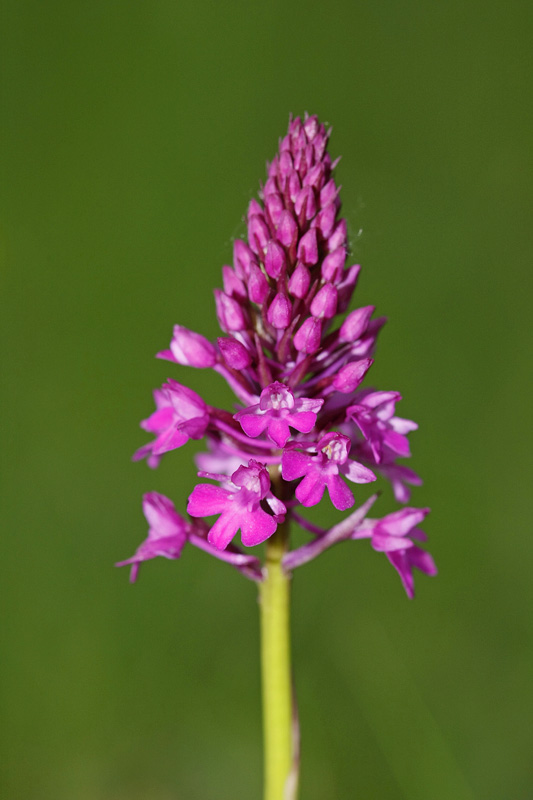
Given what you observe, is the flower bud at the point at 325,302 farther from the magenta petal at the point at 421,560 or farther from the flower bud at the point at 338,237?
the magenta petal at the point at 421,560

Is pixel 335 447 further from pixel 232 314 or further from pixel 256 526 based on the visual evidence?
pixel 232 314

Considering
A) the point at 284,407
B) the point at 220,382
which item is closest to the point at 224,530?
the point at 284,407

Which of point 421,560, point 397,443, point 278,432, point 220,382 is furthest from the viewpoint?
point 220,382

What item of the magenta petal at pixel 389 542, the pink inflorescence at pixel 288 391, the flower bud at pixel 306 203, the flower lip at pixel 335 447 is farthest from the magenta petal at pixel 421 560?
the flower bud at pixel 306 203

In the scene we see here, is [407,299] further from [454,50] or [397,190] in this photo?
[454,50]

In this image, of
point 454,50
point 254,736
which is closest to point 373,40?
point 454,50

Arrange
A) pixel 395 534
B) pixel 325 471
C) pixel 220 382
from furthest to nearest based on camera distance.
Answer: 1. pixel 220 382
2. pixel 395 534
3. pixel 325 471

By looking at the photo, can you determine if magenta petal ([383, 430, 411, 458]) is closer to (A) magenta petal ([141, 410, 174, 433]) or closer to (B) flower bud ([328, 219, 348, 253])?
(B) flower bud ([328, 219, 348, 253])
